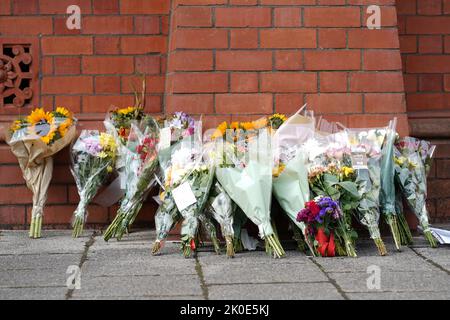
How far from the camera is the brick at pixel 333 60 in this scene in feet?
21.7

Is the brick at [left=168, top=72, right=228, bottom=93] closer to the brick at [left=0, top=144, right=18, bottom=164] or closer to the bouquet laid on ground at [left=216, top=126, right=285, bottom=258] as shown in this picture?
the bouquet laid on ground at [left=216, top=126, right=285, bottom=258]

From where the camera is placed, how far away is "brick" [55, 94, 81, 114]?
23.1 ft

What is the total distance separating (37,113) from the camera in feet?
21.6

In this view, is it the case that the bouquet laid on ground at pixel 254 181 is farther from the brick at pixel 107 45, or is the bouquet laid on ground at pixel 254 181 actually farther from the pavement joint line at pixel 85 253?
the brick at pixel 107 45

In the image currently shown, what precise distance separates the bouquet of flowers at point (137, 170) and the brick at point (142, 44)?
0.82 m

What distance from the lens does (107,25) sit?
7043 mm

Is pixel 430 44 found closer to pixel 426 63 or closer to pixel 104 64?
pixel 426 63

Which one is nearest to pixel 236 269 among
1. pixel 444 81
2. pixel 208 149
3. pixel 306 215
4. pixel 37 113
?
pixel 306 215

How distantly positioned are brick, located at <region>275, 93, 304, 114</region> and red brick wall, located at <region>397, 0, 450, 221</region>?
104 centimetres

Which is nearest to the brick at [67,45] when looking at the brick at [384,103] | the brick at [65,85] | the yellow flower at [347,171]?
the brick at [65,85]

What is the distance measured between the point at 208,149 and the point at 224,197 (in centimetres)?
35

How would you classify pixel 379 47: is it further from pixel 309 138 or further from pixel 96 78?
pixel 96 78

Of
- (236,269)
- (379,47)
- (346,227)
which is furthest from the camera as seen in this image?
(379,47)

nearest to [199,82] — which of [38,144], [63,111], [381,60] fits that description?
[63,111]
